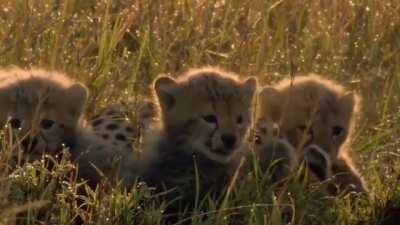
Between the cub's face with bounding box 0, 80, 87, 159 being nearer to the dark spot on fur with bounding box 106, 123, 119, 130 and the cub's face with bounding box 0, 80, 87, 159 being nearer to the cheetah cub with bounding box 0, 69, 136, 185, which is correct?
the cheetah cub with bounding box 0, 69, 136, 185

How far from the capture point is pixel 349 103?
19.6 feet

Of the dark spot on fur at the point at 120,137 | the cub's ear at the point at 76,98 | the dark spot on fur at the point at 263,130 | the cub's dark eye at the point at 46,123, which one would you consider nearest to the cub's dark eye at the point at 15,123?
the cub's dark eye at the point at 46,123

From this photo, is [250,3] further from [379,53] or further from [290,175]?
[290,175]

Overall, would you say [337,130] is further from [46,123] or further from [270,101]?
[46,123]

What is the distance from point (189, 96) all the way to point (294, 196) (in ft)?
2.40

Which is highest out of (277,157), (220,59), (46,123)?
(220,59)

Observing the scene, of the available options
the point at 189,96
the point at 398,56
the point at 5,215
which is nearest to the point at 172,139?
the point at 189,96

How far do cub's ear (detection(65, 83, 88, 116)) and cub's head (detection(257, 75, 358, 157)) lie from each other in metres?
0.75

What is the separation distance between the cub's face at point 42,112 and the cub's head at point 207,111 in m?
0.36

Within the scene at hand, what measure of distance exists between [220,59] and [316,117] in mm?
1194

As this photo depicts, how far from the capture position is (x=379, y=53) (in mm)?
7289

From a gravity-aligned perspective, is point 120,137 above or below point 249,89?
below

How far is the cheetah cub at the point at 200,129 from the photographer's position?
17.0 feet

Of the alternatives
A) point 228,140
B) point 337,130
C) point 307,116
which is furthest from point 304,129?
point 228,140
